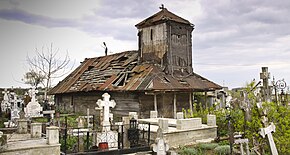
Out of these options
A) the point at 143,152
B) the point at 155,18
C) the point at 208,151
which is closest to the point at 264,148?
the point at 208,151

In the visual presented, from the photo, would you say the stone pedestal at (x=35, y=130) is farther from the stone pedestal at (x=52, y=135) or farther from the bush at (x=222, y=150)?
the bush at (x=222, y=150)

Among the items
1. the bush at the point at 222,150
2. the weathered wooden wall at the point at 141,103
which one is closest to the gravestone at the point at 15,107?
the weathered wooden wall at the point at 141,103

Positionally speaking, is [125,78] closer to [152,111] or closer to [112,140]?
[152,111]

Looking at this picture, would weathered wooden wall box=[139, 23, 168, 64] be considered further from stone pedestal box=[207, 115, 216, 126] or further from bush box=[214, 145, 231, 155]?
bush box=[214, 145, 231, 155]

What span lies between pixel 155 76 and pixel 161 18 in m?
4.90

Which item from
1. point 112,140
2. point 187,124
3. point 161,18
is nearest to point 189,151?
point 187,124

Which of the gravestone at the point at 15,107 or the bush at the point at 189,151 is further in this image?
the gravestone at the point at 15,107

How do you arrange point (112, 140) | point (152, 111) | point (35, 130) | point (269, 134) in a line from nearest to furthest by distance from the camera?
point (269, 134)
point (35, 130)
point (112, 140)
point (152, 111)

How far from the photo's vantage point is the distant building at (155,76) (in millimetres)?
19359

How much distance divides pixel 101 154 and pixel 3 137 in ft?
12.2

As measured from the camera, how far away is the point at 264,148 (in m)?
11.5

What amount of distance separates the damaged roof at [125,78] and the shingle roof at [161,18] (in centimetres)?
311

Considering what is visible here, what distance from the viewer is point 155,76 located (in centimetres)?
1941

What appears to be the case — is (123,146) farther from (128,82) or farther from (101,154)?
(128,82)
